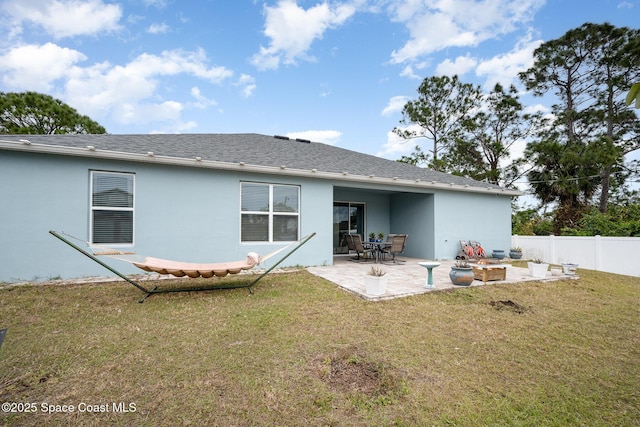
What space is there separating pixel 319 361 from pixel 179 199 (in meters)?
5.58

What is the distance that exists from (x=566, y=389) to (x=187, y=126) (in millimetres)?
18495

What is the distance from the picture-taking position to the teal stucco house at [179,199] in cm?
561

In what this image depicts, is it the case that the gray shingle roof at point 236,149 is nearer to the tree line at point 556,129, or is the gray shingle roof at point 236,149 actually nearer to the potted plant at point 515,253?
the potted plant at point 515,253

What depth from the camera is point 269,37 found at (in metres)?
10.8

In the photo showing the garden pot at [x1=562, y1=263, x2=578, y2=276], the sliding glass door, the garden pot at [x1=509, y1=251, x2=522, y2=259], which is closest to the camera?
the garden pot at [x1=562, y1=263, x2=578, y2=276]

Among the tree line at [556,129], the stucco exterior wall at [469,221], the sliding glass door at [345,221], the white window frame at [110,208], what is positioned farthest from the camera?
the tree line at [556,129]

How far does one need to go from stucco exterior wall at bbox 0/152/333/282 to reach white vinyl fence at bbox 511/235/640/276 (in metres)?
8.50

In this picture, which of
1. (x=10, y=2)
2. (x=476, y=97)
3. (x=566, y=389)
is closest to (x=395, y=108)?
(x=476, y=97)

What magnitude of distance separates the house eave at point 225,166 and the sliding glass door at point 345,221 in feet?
8.26

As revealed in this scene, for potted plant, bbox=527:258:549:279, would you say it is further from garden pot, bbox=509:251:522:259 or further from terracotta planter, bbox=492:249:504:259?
garden pot, bbox=509:251:522:259

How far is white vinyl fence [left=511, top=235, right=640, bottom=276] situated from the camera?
796 centimetres

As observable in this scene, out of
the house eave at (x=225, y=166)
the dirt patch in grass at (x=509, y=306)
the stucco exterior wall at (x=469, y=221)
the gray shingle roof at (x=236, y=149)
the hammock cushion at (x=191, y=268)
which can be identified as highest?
the gray shingle roof at (x=236, y=149)

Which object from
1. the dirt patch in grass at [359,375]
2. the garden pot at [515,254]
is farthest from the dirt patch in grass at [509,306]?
the garden pot at [515,254]

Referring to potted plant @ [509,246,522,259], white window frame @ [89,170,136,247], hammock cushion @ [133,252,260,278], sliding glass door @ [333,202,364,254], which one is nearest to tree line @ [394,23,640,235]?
potted plant @ [509,246,522,259]
